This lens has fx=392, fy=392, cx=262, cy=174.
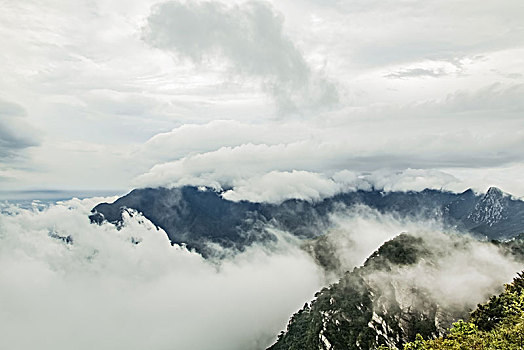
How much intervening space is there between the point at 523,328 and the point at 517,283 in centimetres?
8093

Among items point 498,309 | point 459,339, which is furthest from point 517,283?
point 459,339

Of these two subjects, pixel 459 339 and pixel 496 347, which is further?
pixel 459 339

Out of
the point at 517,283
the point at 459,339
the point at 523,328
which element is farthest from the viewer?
the point at 517,283

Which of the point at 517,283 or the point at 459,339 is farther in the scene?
the point at 517,283

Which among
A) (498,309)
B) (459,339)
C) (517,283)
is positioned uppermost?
(459,339)

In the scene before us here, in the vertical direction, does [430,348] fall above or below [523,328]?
below

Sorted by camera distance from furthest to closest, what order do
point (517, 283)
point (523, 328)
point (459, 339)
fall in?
point (517, 283)
point (459, 339)
point (523, 328)

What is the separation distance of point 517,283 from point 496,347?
8126 cm

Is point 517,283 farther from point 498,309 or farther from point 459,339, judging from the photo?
point 459,339

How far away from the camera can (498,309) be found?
404 feet

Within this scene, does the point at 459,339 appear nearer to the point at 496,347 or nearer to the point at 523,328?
the point at 496,347

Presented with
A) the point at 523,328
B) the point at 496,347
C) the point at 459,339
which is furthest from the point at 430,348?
the point at 523,328

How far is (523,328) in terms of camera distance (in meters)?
55.1

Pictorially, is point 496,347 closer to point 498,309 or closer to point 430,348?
point 430,348
